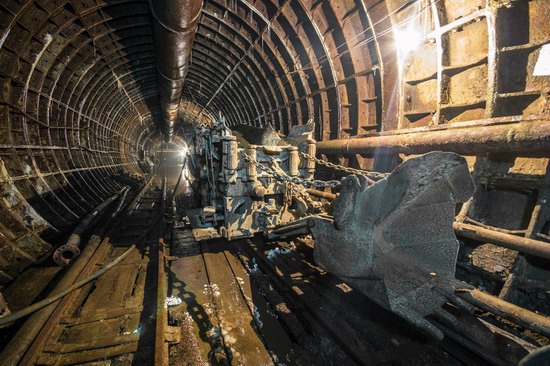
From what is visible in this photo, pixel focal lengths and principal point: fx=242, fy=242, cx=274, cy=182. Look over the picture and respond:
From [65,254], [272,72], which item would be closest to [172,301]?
[65,254]

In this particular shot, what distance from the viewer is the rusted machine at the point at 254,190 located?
4.59m

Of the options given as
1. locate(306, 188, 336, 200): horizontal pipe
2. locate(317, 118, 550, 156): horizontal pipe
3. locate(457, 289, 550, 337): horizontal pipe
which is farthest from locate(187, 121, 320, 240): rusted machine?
locate(457, 289, 550, 337): horizontal pipe

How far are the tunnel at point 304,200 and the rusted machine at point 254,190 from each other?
0.15 feet

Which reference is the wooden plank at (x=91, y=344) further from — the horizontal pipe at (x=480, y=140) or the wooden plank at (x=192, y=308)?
the horizontal pipe at (x=480, y=140)

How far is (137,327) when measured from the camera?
3.01 metres

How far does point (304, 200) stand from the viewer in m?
4.79

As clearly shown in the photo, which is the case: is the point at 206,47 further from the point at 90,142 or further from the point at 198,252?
the point at 198,252

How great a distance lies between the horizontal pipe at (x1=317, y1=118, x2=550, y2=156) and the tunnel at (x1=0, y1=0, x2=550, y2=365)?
3cm

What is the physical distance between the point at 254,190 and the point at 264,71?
24.5 feet

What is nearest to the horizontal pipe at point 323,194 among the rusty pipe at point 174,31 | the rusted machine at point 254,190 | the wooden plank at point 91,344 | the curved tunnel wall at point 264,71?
the rusted machine at point 254,190

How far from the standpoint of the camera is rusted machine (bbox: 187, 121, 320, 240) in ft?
15.1

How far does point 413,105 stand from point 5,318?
7.58 metres

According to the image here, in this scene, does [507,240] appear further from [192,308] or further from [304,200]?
[192,308]

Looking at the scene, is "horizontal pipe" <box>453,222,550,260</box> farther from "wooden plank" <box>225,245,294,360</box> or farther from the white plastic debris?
the white plastic debris
